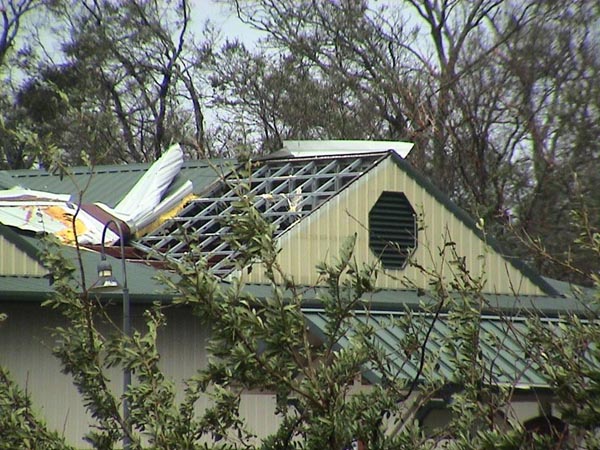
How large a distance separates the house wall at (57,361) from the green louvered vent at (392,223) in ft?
12.7

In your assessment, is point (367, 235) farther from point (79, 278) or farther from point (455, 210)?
point (79, 278)

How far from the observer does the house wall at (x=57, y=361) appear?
22.0 m

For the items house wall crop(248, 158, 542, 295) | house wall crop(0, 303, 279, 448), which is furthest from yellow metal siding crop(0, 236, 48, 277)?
house wall crop(248, 158, 542, 295)

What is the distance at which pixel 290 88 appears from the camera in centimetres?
4622

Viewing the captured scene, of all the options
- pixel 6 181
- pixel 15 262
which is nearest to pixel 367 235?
pixel 15 262

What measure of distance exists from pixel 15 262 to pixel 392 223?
22.1 feet

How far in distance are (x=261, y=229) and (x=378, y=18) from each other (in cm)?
3751

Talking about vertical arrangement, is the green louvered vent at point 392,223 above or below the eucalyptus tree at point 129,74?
below

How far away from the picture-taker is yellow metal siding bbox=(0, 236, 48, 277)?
871 inches

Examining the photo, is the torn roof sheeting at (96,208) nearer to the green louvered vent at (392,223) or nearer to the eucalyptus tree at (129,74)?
the green louvered vent at (392,223)

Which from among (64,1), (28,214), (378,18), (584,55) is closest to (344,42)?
(378,18)

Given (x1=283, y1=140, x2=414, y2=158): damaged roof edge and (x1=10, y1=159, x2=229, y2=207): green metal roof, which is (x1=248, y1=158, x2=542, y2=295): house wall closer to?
(x1=283, y1=140, x2=414, y2=158): damaged roof edge

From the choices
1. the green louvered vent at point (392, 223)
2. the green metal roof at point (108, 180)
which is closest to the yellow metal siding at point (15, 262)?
the green metal roof at point (108, 180)

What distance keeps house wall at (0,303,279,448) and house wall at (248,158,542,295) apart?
149 cm
